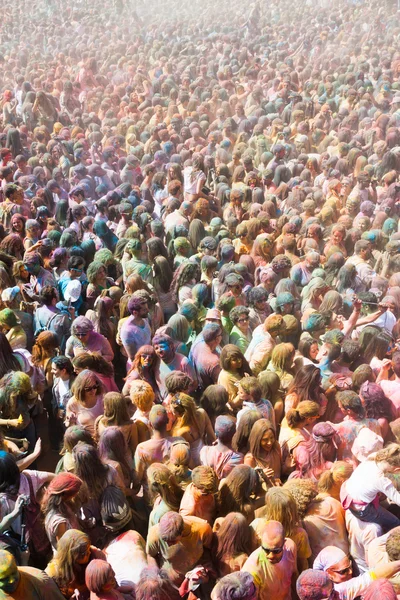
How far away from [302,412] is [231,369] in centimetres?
102

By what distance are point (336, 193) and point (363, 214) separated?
102 centimetres

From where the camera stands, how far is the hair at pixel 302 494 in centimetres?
474

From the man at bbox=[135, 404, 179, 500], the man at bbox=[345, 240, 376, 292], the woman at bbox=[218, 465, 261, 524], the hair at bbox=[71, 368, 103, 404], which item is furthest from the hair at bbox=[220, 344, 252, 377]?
the man at bbox=[345, 240, 376, 292]

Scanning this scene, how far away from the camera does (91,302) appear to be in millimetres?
8062

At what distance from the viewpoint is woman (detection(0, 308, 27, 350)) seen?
271 inches

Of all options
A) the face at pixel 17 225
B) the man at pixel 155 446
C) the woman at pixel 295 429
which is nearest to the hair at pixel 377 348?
the woman at pixel 295 429

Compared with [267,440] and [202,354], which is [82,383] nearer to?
[202,354]

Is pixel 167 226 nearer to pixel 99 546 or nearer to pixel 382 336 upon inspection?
pixel 382 336

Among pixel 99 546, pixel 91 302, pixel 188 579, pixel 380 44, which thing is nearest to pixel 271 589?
pixel 188 579

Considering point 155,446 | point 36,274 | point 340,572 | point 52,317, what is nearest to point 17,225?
point 36,274

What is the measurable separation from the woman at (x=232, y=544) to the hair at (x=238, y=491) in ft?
0.92

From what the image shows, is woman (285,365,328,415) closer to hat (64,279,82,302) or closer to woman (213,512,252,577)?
woman (213,512,252,577)

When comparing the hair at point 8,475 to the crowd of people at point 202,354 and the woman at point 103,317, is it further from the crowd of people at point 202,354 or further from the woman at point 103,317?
the woman at point 103,317

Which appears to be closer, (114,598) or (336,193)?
(114,598)
